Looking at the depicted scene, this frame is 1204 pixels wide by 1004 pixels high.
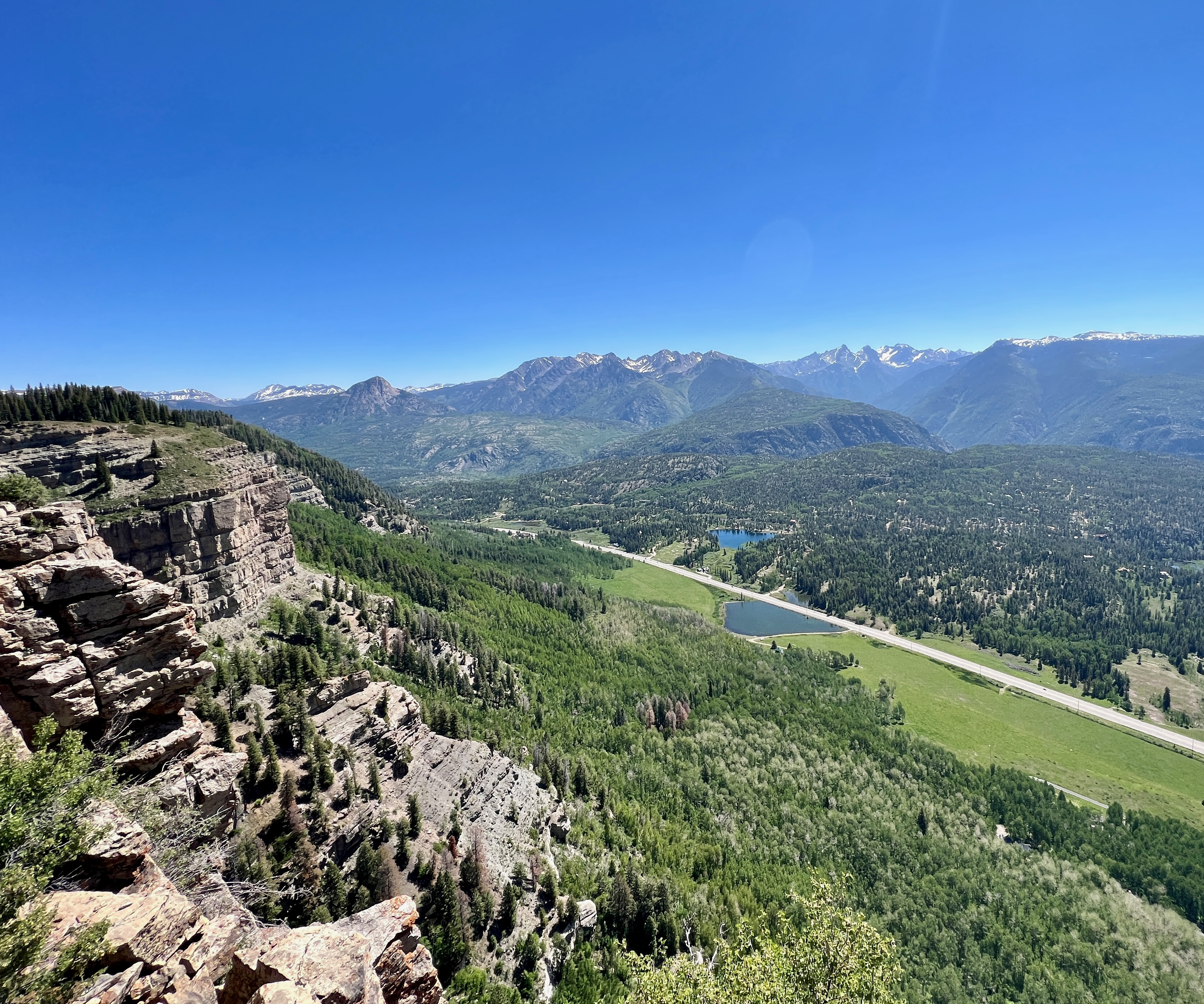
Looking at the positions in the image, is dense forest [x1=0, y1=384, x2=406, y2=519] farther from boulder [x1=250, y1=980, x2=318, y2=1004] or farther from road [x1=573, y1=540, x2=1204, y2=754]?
road [x1=573, y1=540, x2=1204, y2=754]

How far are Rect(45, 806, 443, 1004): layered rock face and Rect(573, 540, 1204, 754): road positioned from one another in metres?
151

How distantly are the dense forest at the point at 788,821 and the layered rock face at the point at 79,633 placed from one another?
2488 centimetres

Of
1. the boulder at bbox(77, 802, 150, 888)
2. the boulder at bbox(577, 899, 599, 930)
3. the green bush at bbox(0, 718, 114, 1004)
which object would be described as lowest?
the boulder at bbox(577, 899, 599, 930)

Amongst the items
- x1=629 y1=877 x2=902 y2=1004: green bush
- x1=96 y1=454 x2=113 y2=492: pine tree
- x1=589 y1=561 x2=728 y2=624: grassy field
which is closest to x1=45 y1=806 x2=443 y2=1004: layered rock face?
x1=629 y1=877 x2=902 y2=1004: green bush

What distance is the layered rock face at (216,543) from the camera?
5247 cm

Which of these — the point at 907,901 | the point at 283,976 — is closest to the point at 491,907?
the point at 283,976

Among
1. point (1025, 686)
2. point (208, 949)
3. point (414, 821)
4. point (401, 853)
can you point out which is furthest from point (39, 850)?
point (1025, 686)

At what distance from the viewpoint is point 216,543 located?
5775 centimetres

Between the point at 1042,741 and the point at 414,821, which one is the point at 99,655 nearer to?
the point at 414,821

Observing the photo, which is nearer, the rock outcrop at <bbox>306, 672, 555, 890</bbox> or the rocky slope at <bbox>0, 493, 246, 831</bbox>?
the rocky slope at <bbox>0, 493, 246, 831</bbox>

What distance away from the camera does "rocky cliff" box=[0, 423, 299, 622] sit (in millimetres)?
52219

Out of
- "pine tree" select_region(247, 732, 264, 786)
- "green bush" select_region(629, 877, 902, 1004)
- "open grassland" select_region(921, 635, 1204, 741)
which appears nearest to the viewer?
"green bush" select_region(629, 877, 902, 1004)

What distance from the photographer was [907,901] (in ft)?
190

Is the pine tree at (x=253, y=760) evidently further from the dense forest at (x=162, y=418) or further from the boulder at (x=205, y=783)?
the dense forest at (x=162, y=418)
